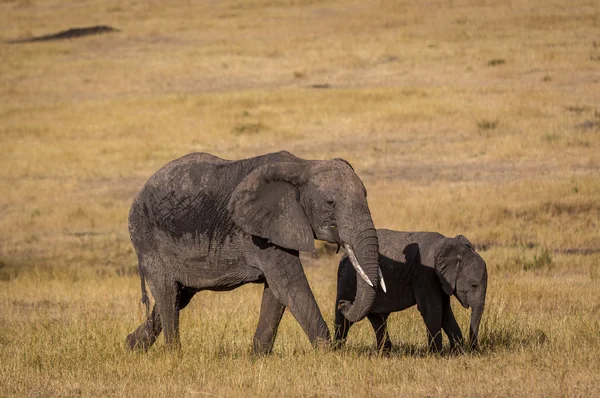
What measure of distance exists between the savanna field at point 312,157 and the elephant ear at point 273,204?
1.21 meters

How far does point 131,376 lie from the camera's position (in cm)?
956

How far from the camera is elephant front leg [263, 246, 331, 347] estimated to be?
1021cm

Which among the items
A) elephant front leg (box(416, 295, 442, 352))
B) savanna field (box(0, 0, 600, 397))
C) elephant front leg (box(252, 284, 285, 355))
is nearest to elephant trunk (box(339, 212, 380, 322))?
savanna field (box(0, 0, 600, 397))

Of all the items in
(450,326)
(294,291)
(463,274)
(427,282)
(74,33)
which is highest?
(294,291)

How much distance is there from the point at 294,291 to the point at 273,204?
2.83 feet

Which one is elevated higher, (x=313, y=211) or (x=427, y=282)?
(x=313, y=211)

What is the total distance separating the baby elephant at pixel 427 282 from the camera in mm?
11477

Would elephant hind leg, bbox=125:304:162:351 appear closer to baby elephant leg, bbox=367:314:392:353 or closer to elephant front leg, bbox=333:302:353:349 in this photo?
elephant front leg, bbox=333:302:353:349

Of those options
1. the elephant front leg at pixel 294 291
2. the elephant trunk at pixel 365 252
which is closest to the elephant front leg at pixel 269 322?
the elephant front leg at pixel 294 291

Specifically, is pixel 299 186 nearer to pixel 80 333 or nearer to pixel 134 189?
pixel 80 333

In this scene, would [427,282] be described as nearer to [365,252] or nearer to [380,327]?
[380,327]

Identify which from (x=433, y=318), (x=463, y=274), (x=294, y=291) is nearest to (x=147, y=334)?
(x=294, y=291)

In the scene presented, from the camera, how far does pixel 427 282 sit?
39.2ft

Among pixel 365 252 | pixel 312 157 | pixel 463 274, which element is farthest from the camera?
pixel 312 157
